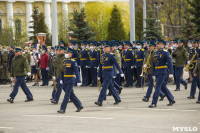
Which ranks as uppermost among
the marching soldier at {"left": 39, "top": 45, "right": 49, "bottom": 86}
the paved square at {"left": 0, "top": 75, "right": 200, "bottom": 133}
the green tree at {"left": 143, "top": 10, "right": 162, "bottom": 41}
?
the green tree at {"left": 143, "top": 10, "right": 162, "bottom": 41}

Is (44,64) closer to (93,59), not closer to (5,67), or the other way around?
(93,59)

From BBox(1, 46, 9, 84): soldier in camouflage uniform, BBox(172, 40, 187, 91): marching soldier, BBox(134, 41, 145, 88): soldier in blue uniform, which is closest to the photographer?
BBox(172, 40, 187, 91): marching soldier

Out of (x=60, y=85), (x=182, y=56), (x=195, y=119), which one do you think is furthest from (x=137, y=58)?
(x=195, y=119)

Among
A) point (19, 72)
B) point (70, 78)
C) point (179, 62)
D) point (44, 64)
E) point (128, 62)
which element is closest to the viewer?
point (70, 78)

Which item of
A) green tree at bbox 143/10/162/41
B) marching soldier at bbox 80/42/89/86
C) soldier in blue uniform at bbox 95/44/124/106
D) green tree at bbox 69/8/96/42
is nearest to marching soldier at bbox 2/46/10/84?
marching soldier at bbox 80/42/89/86

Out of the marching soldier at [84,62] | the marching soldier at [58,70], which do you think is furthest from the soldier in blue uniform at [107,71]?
the marching soldier at [84,62]

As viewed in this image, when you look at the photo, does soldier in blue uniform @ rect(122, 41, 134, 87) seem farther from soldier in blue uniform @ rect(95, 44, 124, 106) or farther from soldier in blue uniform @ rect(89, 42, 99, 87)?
soldier in blue uniform @ rect(95, 44, 124, 106)

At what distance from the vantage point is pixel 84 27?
4391 cm

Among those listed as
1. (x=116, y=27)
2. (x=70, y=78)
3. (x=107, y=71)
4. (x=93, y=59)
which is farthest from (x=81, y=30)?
(x=70, y=78)

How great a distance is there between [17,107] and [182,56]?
303 inches

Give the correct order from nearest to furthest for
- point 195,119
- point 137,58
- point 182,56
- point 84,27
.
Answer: point 195,119
point 182,56
point 137,58
point 84,27

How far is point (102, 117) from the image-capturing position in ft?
42.2

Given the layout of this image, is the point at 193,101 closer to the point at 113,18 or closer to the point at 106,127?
the point at 106,127

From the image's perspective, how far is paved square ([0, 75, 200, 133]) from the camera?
11141 millimetres
